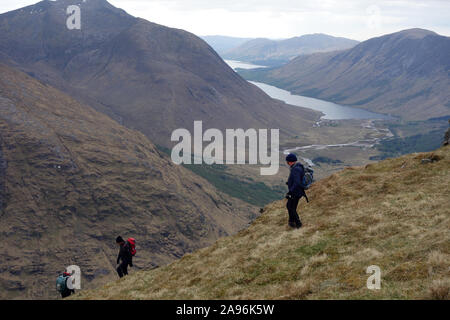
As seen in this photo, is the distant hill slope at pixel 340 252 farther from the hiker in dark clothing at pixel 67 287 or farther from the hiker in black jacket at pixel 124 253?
the hiker in dark clothing at pixel 67 287

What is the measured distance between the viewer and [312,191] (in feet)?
83.0

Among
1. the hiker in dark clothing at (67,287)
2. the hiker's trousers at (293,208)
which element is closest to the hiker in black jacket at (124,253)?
the hiker in dark clothing at (67,287)

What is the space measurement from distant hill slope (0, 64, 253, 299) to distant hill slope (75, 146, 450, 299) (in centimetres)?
5605

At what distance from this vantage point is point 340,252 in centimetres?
1516

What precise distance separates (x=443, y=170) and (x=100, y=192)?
265 ft

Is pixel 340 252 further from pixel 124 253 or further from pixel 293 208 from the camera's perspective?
pixel 124 253

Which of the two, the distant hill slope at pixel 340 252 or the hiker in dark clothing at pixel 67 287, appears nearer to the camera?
the distant hill slope at pixel 340 252

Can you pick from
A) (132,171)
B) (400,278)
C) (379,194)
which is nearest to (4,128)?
(132,171)

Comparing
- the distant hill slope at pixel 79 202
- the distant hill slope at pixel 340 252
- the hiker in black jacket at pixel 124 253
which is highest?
the distant hill slope at pixel 340 252

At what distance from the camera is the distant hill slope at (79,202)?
7319cm

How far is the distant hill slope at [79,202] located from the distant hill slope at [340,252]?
56.0 meters

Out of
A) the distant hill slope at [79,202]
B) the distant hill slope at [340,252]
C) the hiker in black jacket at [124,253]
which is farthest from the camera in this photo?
the distant hill slope at [79,202]

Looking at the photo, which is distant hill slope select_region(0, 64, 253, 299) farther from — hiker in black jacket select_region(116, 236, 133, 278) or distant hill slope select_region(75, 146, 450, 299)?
distant hill slope select_region(75, 146, 450, 299)

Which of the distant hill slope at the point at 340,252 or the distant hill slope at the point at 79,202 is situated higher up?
the distant hill slope at the point at 340,252
